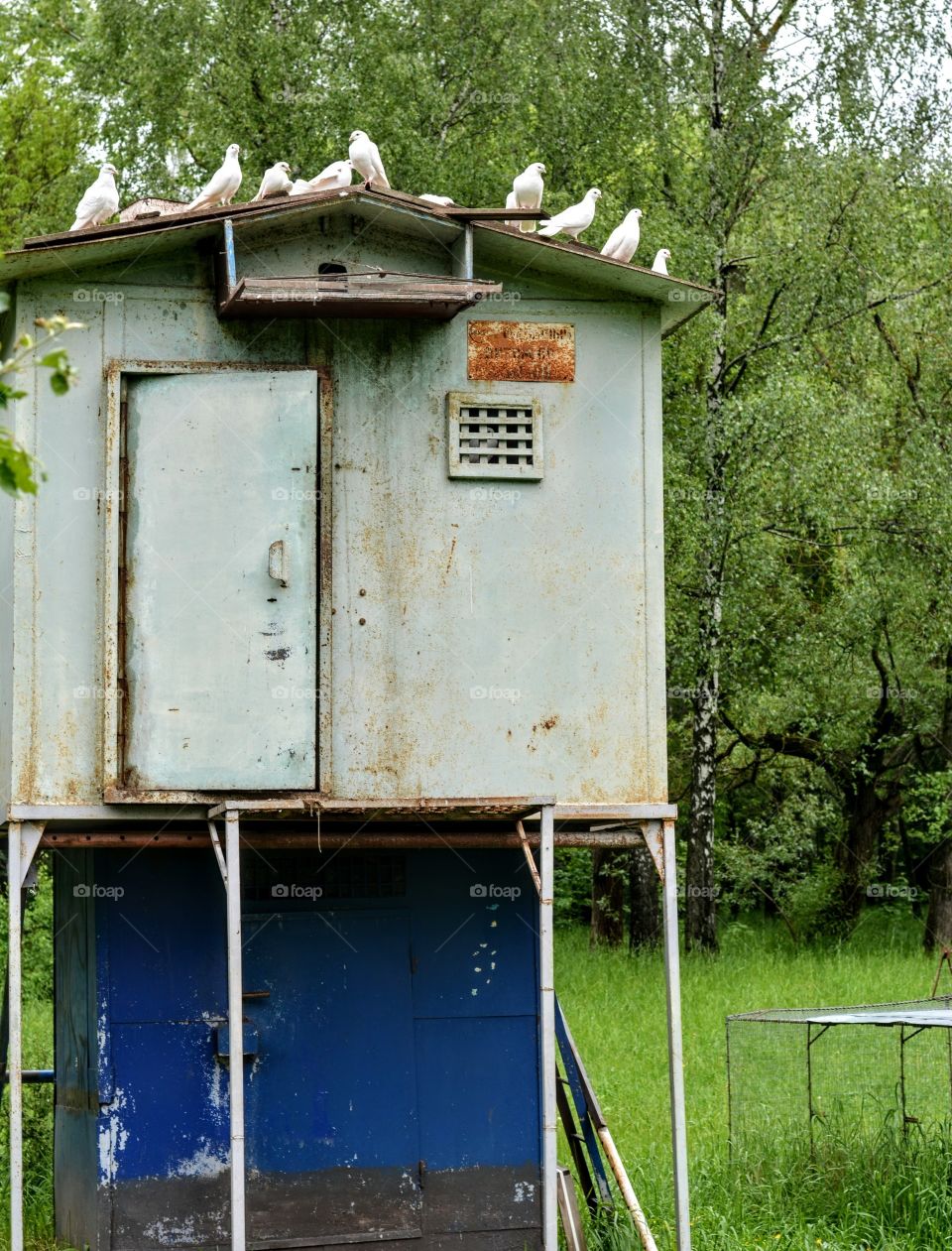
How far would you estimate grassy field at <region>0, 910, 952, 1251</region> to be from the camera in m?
12.1

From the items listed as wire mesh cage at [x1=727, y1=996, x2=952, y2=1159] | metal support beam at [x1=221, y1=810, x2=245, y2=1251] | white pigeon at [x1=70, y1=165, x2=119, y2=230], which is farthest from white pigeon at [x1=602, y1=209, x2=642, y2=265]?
wire mesh cage at [x1=727, y1=996, x2=952, y2=1159]

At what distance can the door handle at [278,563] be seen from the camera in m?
11.0

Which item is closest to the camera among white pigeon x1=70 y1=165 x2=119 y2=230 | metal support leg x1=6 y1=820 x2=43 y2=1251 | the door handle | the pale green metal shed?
metal support leg x1=6 y1=820 x2=43 y2=1251

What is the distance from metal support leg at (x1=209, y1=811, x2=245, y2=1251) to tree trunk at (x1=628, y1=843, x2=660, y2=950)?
16.8m

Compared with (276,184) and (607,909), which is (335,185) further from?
(607,909)

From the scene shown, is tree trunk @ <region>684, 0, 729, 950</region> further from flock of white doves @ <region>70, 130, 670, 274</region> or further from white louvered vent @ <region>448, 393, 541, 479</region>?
white louvered vent @ <region>448, 393, 541, 479</region>

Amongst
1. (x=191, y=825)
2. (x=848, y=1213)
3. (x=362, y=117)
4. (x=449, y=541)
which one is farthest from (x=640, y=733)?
(x=362, y=117)

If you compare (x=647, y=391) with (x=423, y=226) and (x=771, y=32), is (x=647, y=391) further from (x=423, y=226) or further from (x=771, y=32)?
(x=771, y=32)

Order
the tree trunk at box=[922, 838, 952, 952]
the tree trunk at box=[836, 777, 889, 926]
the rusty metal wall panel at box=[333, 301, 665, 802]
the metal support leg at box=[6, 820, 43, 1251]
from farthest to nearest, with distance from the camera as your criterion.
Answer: the tree trunk at box=[836, 777, 889, 926] → the tree trunk at box=[922, 838, 952, 952] → the rusty metal wall panel at box=[333, 301, 665, 802] → the metal support leg at box=[6, 820, 43, 1251]

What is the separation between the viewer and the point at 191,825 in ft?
37.1

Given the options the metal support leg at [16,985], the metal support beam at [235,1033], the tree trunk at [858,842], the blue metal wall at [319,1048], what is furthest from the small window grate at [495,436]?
the tree trunk at [858,842]

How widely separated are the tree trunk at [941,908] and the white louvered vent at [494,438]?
59.1 ft

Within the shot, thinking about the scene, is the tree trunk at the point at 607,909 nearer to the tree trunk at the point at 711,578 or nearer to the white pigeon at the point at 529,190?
the tree trunk at the point at 711,578

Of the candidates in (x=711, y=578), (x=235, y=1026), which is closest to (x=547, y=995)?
(x=235, y=1026)
